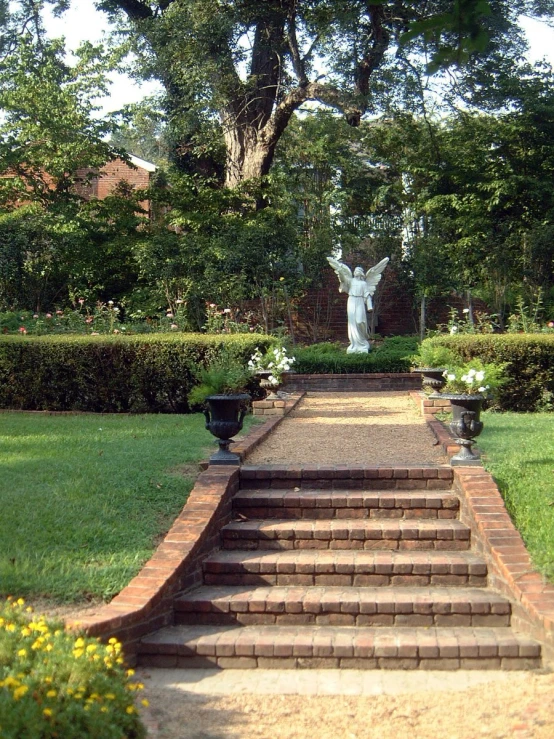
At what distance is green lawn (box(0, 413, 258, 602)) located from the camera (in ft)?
17.3

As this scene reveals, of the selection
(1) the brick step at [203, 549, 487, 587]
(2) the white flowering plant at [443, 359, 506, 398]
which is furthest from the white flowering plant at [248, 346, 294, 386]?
(1) the brick step at [203, 549, 487, 587]

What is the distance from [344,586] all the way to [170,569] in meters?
1.22

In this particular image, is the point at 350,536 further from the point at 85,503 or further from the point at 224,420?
the point at 85,503

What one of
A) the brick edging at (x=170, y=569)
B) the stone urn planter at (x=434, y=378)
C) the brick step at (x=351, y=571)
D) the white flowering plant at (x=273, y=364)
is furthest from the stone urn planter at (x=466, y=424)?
the white flowering plant at (x=273, y=364)

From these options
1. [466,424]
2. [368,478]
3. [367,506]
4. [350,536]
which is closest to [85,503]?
[350,536]

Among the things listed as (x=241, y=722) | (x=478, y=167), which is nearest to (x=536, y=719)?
(x=241, y=722)

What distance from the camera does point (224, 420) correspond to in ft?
23.6

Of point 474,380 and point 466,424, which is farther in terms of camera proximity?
point 474,380

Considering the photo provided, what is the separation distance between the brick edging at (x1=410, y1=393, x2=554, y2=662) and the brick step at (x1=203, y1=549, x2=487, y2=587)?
19 cm

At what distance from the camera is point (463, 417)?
704 centimetres

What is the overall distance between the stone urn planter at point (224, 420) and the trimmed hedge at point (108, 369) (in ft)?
14.6

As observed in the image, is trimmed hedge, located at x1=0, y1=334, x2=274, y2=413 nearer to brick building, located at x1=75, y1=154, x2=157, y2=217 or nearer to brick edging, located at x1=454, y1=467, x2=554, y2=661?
brick edging, located at x1=454, y1=467, x2=554, y2=661

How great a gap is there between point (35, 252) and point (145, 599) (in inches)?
622

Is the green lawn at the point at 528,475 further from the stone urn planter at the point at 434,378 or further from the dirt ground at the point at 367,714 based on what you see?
the stone urn planter at the point at 434,378
